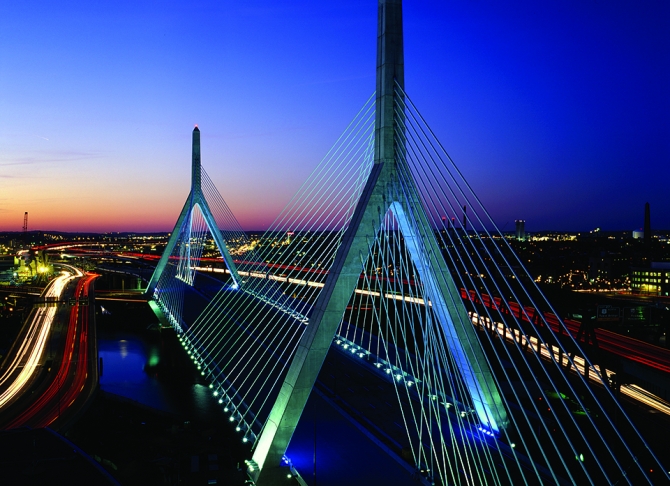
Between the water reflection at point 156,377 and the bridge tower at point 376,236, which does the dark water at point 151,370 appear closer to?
the water reflection at point 156,377

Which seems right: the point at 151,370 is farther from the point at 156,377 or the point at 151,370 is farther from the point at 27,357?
the point at 27,357

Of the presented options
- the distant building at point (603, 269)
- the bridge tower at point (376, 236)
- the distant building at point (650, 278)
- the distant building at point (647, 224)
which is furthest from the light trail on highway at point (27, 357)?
the distant building at point (647, 224)

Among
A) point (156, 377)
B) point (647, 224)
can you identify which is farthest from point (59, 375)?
point (647, 224)

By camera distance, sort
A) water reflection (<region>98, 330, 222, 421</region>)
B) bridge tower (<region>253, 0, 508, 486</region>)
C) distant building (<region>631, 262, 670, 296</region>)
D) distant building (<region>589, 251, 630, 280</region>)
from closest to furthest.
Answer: bridge tower (<region>253, 0, 508, 486</region>) → water reflection (<region>98, 330, 222, 421</region>) → distant building (<region>631, 262, 670, 296</region>) → distant building (<region>589, 251, 630, 280</region>)

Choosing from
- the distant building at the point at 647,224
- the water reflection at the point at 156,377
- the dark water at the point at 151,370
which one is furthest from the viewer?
the distant building at the point at 647,224

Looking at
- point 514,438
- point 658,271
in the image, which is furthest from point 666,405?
point 658,271

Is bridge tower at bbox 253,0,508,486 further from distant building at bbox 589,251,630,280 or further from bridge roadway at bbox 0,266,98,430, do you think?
distant building at bbox 589,251,630,280

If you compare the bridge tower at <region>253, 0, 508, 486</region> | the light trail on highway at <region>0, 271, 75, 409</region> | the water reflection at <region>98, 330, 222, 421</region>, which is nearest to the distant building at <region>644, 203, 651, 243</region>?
the water reflection at <region>98, 330, 222, 421</region>
